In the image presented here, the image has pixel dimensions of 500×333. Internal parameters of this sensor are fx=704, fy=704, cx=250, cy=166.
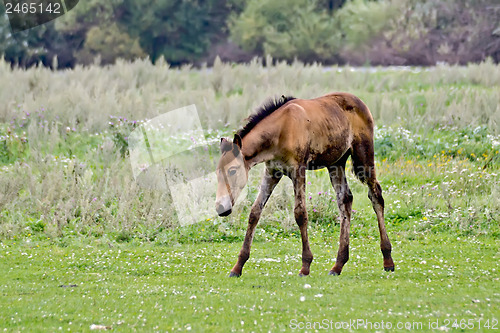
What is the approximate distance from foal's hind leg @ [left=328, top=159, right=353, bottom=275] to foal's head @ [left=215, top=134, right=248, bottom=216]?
1.74 meters

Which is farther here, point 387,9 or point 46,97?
point 387,9

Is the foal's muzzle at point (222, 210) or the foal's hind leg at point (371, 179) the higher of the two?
the foal's muzzle at point (222, 210)

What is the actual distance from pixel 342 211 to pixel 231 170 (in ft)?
6.45

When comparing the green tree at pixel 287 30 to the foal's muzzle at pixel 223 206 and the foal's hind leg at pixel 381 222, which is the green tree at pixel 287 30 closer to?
the foal's hind leg at pixel 381 222

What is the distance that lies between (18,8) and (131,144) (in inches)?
850

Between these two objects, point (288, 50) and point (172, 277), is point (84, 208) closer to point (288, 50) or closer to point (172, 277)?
point (172, 277)

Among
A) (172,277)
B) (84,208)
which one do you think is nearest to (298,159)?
(172,277)

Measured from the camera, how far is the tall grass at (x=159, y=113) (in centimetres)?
1249

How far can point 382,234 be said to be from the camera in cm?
925

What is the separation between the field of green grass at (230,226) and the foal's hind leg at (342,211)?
0.23 metres

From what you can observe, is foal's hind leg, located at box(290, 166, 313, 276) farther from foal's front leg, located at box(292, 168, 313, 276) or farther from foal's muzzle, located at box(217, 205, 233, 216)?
foal's muzzle, located at box(217, 205, 233, 216)

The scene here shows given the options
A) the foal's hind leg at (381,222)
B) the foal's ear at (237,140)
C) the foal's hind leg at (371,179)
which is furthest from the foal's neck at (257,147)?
the foal's hind leg at (381,222)

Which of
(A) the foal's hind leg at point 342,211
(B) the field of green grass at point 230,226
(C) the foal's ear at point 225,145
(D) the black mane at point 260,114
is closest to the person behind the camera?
(B) the field of green grass at point 230,226

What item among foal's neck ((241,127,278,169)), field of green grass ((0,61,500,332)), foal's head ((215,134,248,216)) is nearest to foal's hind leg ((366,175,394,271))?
field of green grass ((0,61,500,332))
